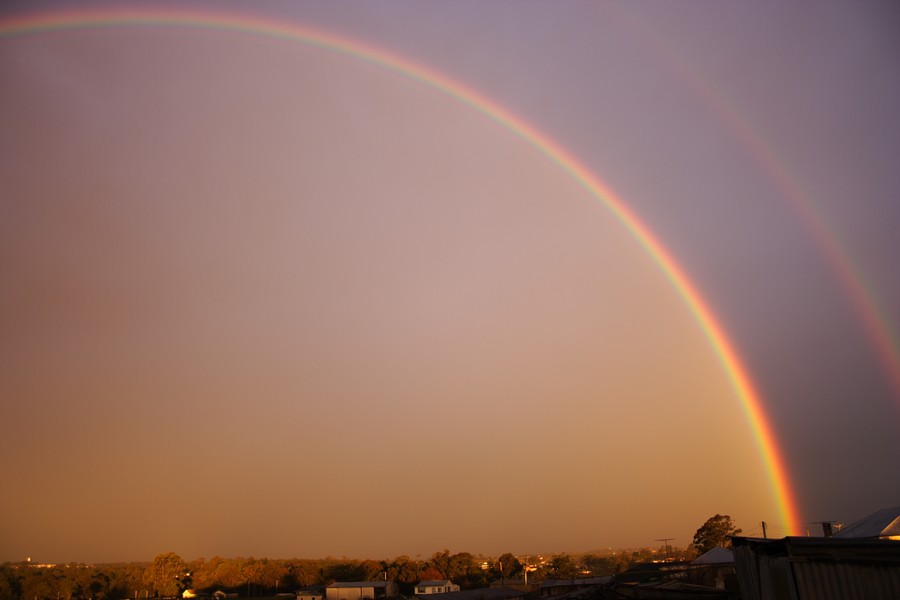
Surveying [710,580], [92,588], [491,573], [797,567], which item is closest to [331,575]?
[491,573]

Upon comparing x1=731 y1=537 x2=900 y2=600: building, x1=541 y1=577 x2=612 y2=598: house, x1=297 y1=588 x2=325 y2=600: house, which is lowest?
x1=297 y1=588 x2=325 y2=600: house

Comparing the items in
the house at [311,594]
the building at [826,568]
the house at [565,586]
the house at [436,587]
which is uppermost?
the building at [826,568]

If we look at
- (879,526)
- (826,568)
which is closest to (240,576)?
(879,526)

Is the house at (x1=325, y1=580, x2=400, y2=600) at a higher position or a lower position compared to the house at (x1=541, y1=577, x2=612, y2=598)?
lower

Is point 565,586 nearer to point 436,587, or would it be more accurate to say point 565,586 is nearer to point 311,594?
point 436,587

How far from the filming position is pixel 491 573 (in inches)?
3826

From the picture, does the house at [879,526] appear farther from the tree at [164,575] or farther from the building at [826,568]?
the tree at [164,575]

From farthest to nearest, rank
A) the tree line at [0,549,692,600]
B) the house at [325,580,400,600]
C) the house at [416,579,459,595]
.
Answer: the tree line at [0,549,692,600] → the house at [325,580,400,600] → the house at [416,579,459,595]

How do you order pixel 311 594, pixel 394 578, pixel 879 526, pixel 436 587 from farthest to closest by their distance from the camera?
pixel 394 578, pixel 311 594, pixel 436 587, pixel 879 526

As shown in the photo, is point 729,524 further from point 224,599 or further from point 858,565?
point 858,565

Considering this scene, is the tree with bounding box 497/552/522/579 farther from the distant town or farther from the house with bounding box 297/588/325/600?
the house with bounding box 297/588/325/600

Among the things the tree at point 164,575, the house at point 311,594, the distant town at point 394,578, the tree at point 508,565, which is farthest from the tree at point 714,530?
the tree at point 164,575

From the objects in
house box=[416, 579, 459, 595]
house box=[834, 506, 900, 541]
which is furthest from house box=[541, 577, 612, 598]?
house box=[416, 579, 459, 595]

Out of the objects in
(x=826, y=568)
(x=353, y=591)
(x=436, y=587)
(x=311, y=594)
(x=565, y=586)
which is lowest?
(x=311, y=594)
